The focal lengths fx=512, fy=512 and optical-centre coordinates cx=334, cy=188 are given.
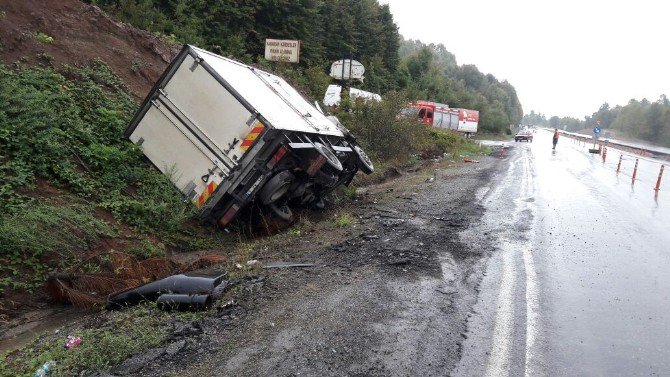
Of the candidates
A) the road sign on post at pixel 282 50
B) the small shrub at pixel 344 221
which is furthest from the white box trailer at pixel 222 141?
the road sign on post at pixel 282 50

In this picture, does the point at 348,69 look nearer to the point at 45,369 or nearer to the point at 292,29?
the point at 292,29

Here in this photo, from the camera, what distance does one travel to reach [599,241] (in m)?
8.33

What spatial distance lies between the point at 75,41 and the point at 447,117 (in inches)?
1447

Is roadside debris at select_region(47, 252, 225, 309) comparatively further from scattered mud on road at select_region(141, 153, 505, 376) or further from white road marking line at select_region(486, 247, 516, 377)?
white road marking line at select_region(486, 247, 516, 377)

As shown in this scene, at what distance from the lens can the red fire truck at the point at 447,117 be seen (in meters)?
40.6

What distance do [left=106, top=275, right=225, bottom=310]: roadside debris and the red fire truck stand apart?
105ft

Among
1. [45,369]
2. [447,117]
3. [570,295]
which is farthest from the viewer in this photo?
[447,117]

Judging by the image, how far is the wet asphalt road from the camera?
13.4 feet

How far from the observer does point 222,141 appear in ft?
25.7

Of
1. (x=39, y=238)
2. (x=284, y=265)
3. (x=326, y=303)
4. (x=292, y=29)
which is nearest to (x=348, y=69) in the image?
(x=292, y=29)

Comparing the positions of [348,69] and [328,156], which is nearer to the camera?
[328,156]

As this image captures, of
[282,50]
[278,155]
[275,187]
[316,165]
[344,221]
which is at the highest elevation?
[282,50]

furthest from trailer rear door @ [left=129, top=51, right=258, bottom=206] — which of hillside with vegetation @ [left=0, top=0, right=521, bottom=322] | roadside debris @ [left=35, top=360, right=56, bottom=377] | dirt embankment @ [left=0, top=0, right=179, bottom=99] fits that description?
roadside debris @ [left=35, top=360, right=56, bottom=377]

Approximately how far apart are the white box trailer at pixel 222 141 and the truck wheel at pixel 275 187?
0.05 feet
